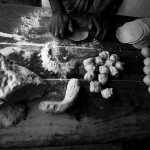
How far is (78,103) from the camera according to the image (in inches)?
51.7

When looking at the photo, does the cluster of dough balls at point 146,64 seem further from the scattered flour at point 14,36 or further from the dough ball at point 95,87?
the scattered flour at point 14,36

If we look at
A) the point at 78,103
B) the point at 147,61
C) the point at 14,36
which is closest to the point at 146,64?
the point at 147,61

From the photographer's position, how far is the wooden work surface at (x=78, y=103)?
3.92 feet

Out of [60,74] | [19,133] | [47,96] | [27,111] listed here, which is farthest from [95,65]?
[19,133]

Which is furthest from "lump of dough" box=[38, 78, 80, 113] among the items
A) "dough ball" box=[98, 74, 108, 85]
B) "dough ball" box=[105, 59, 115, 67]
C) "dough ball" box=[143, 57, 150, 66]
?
"dough ball" box=[143, 57, 150, 66]

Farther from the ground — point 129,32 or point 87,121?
point 129,32

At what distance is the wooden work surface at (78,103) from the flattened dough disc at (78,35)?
37 millimetres

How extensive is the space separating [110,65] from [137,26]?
372 millimetres

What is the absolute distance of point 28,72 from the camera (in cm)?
125

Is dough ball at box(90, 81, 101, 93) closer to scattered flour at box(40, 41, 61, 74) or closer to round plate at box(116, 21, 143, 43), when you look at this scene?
scattered flour at box(40, 41, 61, 74)

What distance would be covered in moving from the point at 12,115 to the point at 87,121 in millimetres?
413

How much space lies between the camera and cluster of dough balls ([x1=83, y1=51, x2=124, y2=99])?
4.39ft

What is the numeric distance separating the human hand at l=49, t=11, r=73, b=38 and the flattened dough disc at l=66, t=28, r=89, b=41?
0.17ft

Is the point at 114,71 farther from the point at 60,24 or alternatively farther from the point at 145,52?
the point at 60,24
